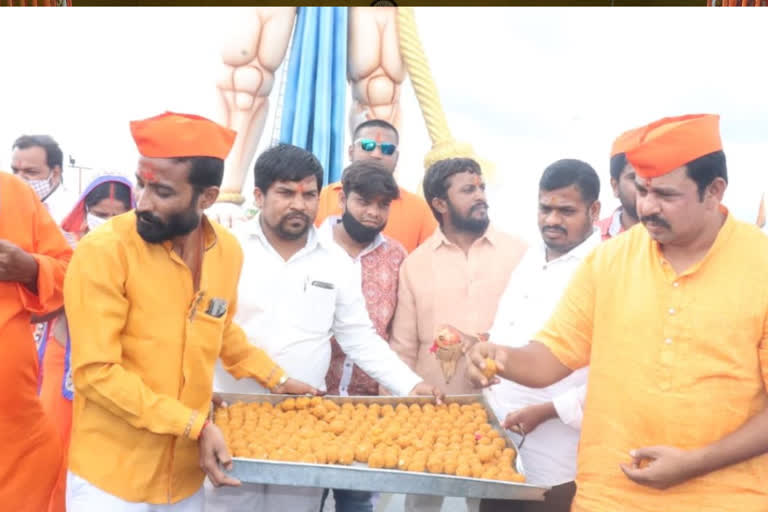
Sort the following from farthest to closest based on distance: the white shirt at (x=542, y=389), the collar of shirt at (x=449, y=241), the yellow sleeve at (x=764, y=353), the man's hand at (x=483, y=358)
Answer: the collar of shirt at (x=449, y=241) → the white shirt at (x=542, y=389) → the man's hand at (x=483, y=358) → the yellow sleeve at (x=764, y=353)

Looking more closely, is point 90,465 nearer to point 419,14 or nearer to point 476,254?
point 476,254

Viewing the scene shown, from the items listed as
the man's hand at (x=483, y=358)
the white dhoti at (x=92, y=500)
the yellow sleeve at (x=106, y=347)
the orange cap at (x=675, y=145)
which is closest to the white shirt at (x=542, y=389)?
the man's hand at (x=483, y=358)

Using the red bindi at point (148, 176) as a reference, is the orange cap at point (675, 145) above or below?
above

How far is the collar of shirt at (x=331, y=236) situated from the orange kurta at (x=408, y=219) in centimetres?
3

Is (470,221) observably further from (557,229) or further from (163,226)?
Result: (163,226)

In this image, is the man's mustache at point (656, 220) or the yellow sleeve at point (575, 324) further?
the yellow sleeve at point (575, 324)

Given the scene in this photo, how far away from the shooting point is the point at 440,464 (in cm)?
223

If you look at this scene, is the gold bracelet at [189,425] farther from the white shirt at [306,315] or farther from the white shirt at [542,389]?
the white shirt at [542,389]

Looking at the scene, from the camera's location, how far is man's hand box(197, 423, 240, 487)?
2.14 metres

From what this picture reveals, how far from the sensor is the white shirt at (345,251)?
297 centimetres

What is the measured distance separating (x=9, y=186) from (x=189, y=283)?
0.82 meters

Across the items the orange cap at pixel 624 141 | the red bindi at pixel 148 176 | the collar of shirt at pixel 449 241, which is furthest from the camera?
the collar of shirt at pixel 449 241

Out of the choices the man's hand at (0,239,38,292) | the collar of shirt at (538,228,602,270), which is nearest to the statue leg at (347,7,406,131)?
the collar of shirt at (538,228,602,270)

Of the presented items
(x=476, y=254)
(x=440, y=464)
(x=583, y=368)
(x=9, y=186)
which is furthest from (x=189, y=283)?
(x=583, y=368)
